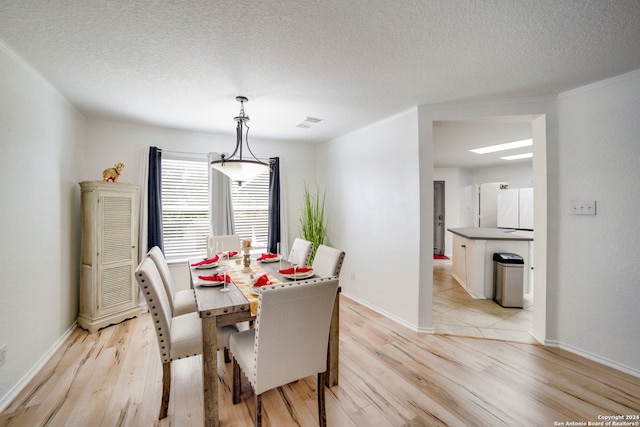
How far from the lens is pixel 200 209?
4.03 m

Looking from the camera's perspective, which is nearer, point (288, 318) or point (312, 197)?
point (288, 318)

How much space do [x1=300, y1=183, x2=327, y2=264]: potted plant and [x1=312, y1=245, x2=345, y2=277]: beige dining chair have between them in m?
1.47

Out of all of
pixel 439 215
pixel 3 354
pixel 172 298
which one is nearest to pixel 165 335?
pixel 172 298

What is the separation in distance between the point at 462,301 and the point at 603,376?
1.75 metres

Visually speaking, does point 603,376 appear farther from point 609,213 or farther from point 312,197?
point 312,197

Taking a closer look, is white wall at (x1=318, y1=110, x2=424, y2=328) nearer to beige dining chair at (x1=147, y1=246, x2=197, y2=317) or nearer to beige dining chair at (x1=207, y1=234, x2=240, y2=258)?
beige dining chair at (x1=207, y1=234, x2=240, y2=258)

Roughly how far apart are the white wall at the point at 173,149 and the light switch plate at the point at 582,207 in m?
3.48

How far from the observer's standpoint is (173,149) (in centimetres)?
383

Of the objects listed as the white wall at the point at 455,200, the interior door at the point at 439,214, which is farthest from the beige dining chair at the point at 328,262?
the white wall at the point at 455,200

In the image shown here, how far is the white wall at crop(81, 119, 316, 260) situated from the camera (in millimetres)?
3418

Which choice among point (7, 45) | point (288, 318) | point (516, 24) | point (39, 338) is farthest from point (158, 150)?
point (516, 24)

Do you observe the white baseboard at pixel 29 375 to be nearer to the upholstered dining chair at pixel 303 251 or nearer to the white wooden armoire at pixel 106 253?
the white wooden armoire at pixel 106 253

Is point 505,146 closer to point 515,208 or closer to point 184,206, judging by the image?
point 515,208

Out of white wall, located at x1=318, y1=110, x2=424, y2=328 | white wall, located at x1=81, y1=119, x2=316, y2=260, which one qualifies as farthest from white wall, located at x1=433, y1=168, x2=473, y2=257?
white wall, located at x1=81, y1=119, x2=316, y2=260
